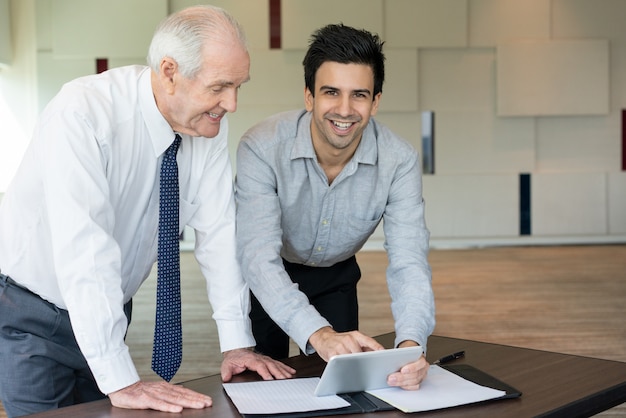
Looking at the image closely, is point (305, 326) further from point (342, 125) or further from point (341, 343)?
point (342, 125)

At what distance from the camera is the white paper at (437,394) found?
5.08 ft

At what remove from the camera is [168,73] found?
1768 mm

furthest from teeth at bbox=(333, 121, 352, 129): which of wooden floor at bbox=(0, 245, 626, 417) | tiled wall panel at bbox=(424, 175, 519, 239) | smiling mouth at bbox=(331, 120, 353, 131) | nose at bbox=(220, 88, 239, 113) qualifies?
tiled wall panel at bbox=(424, 175, 519, 239)

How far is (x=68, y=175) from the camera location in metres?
1.61

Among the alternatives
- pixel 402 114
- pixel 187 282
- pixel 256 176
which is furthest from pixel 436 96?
pixel 256 176

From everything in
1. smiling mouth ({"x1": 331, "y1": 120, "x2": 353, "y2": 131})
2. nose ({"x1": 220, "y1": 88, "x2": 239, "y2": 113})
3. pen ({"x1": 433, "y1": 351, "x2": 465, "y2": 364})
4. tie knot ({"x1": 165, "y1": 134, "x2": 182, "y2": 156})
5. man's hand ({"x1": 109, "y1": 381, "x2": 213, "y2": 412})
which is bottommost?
pen ({"x1": 433, "y1": 351, "x2": 465, "y2": 364})

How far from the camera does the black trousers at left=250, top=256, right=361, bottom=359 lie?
102 inches

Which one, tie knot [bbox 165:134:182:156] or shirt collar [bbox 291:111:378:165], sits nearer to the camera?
tie knot [bbox 165:134:182:156]

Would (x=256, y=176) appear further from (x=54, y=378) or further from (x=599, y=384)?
(x=599, y=384)

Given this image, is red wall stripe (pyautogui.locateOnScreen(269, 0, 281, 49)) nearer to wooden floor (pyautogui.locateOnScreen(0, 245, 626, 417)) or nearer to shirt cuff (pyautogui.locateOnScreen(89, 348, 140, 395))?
wooden floor (pyautogui.locateOnScreen(0, 245, 626, 417))

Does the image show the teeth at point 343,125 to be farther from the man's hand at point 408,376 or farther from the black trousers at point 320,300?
the man's hand at point 408,376

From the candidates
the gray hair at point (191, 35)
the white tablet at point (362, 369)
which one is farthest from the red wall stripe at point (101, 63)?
the white tablet at point (362, 369)

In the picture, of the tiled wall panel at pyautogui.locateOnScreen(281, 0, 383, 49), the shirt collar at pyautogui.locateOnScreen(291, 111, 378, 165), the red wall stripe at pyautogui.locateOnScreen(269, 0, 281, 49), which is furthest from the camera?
the red wall stripe at pyautogui.locateOnScreen(269, 0, 281, 49)

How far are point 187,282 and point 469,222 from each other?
333 cm
